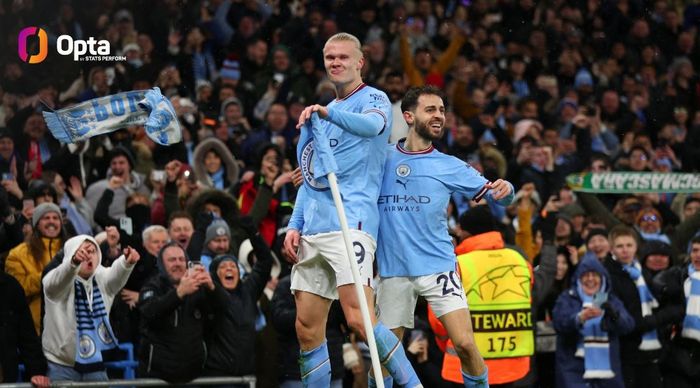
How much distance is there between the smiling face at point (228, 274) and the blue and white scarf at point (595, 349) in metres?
3.17

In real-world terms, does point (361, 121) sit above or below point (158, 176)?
above

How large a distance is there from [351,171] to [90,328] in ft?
11.2

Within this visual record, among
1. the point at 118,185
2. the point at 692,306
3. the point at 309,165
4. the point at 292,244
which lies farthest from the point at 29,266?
the point at 692,306

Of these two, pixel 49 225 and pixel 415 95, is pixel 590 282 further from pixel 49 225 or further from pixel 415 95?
pixel 49 225

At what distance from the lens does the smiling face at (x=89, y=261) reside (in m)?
11.2

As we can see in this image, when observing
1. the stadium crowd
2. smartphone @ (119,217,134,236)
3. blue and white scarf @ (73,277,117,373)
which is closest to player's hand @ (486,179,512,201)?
the stadium crowd

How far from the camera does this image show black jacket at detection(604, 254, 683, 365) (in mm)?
13039

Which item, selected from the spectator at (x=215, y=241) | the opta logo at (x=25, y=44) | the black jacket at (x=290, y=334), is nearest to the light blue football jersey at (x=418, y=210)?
the black jacket at (x=290, y=334)

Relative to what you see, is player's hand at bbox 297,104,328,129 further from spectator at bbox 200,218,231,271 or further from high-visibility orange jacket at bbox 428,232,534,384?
spectator at bbox 200,218,231,271

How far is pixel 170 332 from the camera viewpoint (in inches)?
452

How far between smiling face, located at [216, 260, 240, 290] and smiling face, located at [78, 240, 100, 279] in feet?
3.42

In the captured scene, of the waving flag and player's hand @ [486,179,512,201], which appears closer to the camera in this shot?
the waving flag

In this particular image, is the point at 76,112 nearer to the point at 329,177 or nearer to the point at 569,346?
the point at 329,177

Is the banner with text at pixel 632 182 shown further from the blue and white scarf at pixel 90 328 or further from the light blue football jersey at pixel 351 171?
the light blue football jersey at pixel 351 171
